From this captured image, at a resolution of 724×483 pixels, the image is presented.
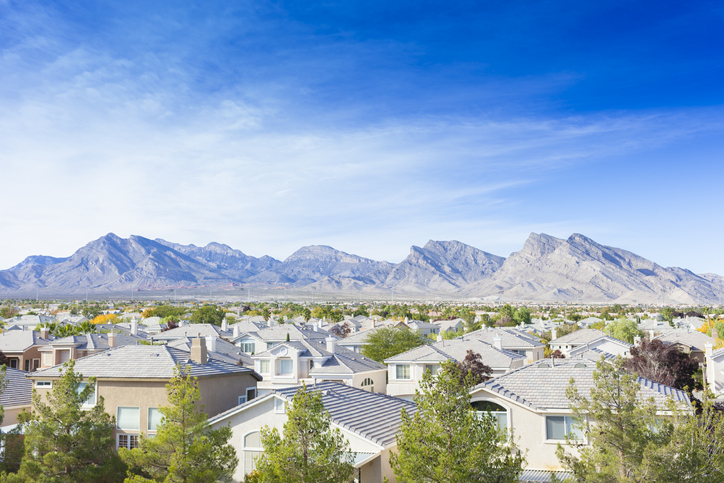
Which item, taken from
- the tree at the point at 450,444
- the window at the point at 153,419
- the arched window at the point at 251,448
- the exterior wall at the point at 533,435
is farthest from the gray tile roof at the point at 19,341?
the tree at the point at 450,444

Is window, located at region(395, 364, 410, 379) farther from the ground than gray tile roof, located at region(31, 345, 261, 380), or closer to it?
closer to it

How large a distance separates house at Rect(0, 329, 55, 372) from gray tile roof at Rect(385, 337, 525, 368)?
3775 centimetres

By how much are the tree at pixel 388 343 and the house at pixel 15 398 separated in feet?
110

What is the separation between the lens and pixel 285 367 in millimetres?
47094

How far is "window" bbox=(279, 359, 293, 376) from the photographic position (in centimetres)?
4688

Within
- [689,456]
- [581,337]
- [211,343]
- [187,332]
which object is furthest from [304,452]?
[581,337]

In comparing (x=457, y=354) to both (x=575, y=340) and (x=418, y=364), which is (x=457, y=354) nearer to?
(x=418, y=364)

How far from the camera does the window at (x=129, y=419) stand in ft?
93.8

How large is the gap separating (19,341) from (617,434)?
63.1 m

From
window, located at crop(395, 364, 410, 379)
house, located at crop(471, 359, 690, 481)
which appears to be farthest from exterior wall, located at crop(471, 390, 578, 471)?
window, located at crop(395, 364, 410, 379)

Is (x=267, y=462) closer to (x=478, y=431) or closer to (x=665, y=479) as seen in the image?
(x=478, y=431)

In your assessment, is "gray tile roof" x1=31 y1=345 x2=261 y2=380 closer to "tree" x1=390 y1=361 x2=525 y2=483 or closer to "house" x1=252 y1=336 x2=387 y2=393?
"house" x1=252 y1=336 x2=387 y2=393

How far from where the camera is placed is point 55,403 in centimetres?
2203

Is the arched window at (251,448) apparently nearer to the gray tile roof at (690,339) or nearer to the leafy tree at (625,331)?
the gray tile roof at (690,339)
